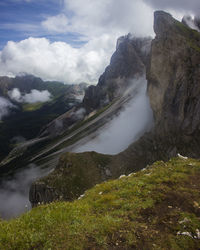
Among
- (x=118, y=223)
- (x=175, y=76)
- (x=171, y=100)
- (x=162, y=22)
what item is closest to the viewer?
(x=118, y=223)

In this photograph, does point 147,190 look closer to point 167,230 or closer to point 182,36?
point 167,230

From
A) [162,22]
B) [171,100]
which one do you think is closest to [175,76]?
[171,100]

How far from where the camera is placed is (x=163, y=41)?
434 ft

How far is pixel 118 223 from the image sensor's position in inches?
347

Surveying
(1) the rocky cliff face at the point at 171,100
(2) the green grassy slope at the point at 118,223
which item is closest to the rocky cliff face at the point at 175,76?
(1) the rocky cliff face at the point at 171,100

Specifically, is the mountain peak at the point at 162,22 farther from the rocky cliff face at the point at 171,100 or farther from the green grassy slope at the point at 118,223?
the green grassy slope at the point at 118,223

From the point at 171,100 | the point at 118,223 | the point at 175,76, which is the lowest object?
the point at 171,100

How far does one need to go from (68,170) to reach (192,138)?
7939cm

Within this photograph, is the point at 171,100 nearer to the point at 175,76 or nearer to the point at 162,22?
the point at 175,76

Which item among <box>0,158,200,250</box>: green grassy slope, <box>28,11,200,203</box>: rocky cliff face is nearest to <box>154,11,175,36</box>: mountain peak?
<box>28,11,200,203</box>: rocky cliff face

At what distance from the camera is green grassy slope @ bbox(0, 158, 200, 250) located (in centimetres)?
741

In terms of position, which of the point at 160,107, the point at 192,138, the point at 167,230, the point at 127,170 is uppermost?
the point at 167,230

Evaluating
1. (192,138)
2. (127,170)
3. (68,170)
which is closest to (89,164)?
(68,170)

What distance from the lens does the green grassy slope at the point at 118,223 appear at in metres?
7.41
